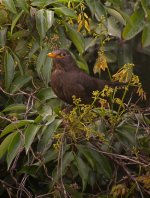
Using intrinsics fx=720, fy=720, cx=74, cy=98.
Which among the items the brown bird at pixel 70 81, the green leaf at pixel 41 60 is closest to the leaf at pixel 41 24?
the green leaf at pixel 41 60

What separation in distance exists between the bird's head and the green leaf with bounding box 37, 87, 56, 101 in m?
0.32

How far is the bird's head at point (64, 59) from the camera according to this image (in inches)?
188

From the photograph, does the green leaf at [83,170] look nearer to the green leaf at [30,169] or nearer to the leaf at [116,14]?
the green leaf at [30,169]

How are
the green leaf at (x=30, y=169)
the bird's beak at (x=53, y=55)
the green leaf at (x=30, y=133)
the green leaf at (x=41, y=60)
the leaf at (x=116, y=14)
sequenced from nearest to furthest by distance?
1. the green leaf at (x=30, y=133)
2. the green leaf at (x=30, y=169)
3. the green leaf at (x=41, y=60)
4. the bird's beak at (x=53, y=55)
5. the leaf at (x=116, y=14)

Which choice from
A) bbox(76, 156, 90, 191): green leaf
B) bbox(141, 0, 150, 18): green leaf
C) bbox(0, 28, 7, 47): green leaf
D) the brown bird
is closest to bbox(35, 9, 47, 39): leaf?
bbox(0, 28, 7, 47): green leaf

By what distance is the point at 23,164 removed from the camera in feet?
13.9

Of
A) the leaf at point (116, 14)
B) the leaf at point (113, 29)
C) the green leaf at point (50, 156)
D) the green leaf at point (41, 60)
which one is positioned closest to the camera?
the green leaf at point (50, 156)

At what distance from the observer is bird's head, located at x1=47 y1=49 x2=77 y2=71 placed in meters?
4.77

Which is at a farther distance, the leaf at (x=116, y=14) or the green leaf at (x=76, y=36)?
the leaf at (x=116, y=14)

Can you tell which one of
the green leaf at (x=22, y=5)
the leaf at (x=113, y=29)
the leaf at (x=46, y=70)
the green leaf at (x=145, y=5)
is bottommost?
the leaf at (x=46, y=70)

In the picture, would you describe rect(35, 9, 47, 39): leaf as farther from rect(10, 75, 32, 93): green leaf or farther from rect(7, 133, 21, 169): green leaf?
rect(7, 133, 21, 169): green leaf

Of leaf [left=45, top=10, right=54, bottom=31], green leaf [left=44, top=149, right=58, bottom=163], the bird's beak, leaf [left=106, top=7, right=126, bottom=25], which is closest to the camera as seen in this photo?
green leaf [left=44, top=149, right=58, bottom=163]

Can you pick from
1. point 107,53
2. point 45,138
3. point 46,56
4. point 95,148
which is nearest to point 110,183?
point 95,148

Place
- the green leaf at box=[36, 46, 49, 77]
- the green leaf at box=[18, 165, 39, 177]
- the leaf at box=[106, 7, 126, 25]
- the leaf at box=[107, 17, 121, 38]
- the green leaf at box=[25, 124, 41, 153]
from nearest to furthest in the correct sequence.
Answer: the green leaf at box=[25, 124, 41, 153] < the green leaf at box=[18, 165, 39, 177] < the green leaf at box=[36, 46, 49, 77] < the leaf at box=[106, 7, 126, 25] < the leaf at box=[107, 17, 121, 38]
